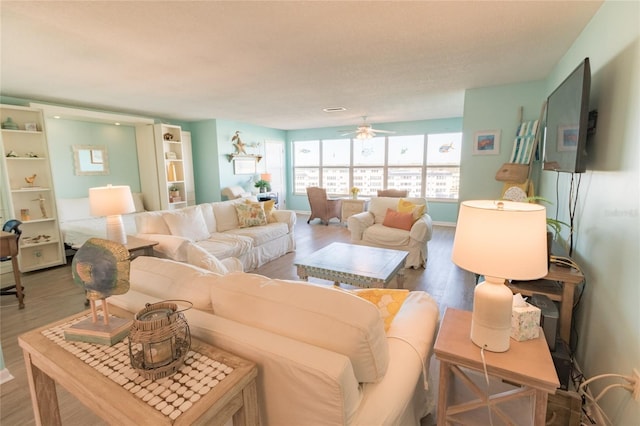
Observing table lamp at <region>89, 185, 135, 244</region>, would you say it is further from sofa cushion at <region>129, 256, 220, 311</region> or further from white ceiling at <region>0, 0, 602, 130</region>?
sofa cushion at <region>129, 256, 220, 311</region>

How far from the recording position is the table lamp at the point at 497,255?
107 cm

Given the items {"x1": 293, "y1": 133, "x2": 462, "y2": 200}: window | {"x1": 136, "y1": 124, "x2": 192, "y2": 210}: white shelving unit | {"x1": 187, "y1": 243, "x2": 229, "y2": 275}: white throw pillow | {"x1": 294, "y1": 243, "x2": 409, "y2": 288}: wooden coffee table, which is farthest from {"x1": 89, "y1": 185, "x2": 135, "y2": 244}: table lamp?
{"x1": 293, "y1": 133, "x2": 462, "y2": 200}: window

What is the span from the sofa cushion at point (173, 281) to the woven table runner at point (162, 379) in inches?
10.8

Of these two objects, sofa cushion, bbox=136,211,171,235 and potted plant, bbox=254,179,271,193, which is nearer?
sofa cushion, bbox=136,211,171,235

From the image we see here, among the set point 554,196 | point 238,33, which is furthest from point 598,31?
point 238,33

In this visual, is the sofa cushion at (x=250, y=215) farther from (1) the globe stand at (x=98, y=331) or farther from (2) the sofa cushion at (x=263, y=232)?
(1) the globe stand at (x=98, y=331)

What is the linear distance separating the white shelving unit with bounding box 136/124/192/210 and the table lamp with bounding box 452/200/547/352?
220 inches

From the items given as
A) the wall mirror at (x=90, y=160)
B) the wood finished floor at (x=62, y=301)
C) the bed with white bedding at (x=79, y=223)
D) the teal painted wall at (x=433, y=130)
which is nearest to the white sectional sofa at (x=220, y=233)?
the wood finished floor at (x=62, y=301)

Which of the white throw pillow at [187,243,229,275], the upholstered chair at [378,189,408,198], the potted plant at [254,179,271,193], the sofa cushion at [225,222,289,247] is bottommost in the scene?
the sofa cushion at [225,222,289,247]

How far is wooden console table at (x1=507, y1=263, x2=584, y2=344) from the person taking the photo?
5.60 feet

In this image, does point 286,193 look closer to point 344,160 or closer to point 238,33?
point 344,160

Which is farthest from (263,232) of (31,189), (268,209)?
(31,189)

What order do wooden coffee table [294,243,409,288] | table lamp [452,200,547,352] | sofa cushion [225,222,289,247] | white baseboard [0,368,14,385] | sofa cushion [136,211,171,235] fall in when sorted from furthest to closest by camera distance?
sofa cushion [225,222,289,247], sofa cushion [136,211,171,235], wooden coffee table [294,243,409,288], white baseboard [0,368,14,385], table lamp [452,200,547,352]

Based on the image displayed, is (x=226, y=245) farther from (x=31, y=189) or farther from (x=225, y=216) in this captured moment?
(x=31, y=189)
